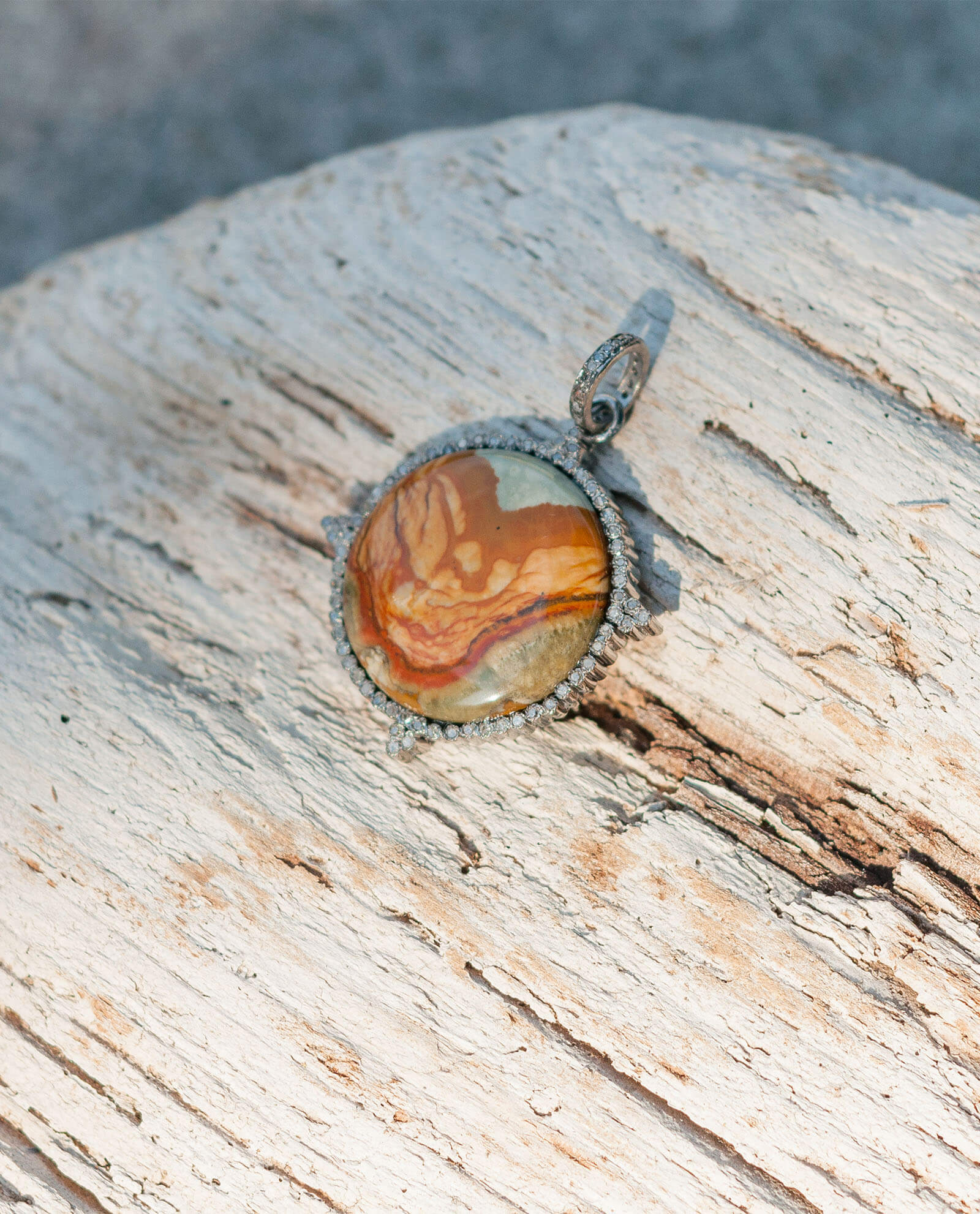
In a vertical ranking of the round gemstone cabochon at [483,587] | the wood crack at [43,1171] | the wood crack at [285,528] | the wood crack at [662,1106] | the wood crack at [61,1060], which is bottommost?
the wood crack at [43,1171]

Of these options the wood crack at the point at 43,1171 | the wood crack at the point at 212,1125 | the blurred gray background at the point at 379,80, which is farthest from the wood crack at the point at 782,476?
the blurred gray background at the point at 379,80

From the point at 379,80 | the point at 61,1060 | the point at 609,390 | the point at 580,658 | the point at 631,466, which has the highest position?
the point at 379,80

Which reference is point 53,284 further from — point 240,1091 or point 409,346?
point 240,1091

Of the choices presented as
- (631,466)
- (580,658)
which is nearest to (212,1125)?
(580,658)

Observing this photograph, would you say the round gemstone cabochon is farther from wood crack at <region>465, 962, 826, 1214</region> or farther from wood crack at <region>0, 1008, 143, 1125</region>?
wood crack at <region>0, 1008, 143, 1125</region>

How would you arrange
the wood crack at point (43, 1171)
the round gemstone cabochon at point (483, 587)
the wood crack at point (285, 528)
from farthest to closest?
the wood crack at point (285, 528)
the round gemstone cabochon at point (483, 587)
the wood crack at point (43, 1171)

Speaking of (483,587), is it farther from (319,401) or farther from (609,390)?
(319,401)

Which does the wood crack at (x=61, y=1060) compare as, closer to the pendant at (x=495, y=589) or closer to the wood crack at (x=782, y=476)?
the pendant at (x=495, y=589)
